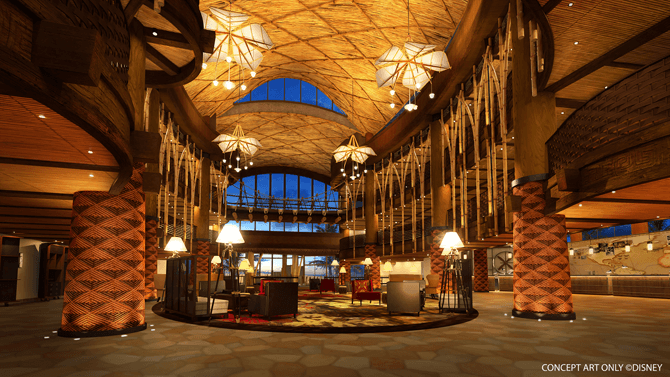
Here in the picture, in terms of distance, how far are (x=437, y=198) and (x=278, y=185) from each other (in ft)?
78.3

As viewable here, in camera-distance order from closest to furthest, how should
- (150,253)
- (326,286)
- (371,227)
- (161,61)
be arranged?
(161,61) < (150,253) < (326,286) < (371,227)

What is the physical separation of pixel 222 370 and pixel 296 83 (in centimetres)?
2485

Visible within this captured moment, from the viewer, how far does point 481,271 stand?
22.6 m

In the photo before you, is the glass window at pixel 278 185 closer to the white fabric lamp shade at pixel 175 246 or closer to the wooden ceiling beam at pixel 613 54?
the white fabric lamp shade at pixel 175 246

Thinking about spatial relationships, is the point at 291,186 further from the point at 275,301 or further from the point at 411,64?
the point at 275,301

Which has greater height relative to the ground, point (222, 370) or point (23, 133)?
point (23, 133)

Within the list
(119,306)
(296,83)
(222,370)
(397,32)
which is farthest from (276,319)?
(296,83)

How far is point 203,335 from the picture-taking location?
Answer: 6.52 metres

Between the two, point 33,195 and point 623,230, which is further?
point 623,230

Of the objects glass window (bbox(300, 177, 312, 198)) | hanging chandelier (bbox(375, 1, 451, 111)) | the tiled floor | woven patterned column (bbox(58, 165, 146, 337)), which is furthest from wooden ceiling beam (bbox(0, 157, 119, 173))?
glass window (bbox(300, 177, 312, 198))

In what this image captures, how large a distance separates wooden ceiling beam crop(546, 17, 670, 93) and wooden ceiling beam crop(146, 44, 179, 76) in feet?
24.8

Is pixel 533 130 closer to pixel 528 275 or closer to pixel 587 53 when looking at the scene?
pixel 587 53

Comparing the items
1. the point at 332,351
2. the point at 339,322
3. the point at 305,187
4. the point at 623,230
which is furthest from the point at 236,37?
the point at 305,187

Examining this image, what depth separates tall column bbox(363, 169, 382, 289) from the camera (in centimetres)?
2489
